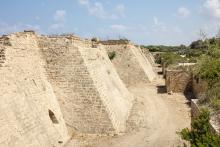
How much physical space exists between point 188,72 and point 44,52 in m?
12.7

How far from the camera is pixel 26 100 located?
14.6 m

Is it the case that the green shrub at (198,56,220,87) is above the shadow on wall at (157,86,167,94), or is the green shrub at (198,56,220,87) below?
above

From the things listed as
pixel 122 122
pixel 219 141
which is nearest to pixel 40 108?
pixel 122 122

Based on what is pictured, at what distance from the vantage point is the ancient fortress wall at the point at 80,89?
1686 centimetres

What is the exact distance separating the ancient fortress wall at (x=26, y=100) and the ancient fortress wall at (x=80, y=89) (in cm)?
43

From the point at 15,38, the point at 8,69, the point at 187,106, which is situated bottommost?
A: the point at 187,106

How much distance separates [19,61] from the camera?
52.1ft

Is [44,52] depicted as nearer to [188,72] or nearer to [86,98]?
[86,98]

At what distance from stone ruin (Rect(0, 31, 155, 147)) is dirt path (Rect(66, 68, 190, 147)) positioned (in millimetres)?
651

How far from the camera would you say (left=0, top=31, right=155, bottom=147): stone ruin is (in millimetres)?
13758

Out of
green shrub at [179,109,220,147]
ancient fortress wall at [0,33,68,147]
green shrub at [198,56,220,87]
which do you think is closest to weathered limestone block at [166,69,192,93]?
green shrub at [198,56,220,87]

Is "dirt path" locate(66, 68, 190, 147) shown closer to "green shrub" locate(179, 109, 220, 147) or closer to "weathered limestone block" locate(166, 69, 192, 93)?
"weathered limestone block" locate(166, 69, 192, 93)

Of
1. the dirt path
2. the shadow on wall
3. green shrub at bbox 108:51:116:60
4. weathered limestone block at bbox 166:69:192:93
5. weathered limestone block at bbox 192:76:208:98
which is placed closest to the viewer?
the dirt path

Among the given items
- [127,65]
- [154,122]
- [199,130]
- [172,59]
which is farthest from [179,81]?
[199,130]
